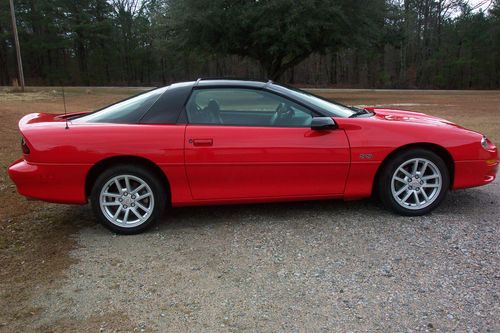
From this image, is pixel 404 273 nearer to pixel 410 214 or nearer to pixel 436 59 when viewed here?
pixel 410 214

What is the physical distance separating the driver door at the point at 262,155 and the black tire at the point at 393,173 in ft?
1.40

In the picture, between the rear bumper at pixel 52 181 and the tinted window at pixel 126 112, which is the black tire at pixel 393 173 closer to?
the tinted window at pixel 126 112

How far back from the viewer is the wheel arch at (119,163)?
432cm

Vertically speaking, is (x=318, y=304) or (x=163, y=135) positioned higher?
(x=163, y=135)

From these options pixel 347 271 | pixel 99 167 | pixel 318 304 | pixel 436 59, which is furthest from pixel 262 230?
pixel 436 59

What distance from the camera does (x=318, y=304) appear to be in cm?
308

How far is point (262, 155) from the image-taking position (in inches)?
172

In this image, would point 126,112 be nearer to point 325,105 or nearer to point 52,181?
point 52,181

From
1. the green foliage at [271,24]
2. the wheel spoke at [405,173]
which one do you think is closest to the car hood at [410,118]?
the wheel spoke at [405,173]

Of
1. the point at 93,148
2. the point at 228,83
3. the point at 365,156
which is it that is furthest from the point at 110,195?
the point at 365,156

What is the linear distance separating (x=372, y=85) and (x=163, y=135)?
4913cm

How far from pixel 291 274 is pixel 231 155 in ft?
4.40

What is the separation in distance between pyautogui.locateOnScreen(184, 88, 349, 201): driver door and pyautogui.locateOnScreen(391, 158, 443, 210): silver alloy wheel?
597mm

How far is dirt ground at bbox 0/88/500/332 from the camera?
2930 millimetres
